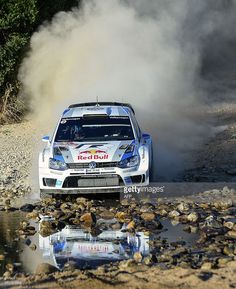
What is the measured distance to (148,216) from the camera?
1041 centimetres

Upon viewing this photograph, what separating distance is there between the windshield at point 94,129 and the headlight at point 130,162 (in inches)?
29.0

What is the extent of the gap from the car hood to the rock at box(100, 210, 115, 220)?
3.52ft

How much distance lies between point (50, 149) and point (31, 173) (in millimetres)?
2798

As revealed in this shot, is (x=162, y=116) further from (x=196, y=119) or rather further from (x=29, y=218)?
(x=29, y=218)

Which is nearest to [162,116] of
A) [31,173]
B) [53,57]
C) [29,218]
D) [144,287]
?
[53,57]

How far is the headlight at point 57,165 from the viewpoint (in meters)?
11.7

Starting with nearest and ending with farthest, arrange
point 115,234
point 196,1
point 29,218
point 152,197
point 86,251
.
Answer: point 86,251 → point 115,234 → point 29,218 → point 152,197 → point 196,1

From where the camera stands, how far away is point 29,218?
1088 centimetres

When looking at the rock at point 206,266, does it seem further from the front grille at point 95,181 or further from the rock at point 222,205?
the front grille at point 95,181

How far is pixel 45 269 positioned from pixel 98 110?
6233 millimetres

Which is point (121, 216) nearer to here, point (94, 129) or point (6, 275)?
point (94, 129)

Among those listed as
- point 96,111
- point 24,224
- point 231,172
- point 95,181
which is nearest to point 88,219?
point 24,224

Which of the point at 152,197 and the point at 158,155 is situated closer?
the point at 152,197

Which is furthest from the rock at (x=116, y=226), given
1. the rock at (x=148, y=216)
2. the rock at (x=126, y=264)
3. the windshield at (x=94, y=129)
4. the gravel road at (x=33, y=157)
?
the gravel road at (x=33, y=157)
